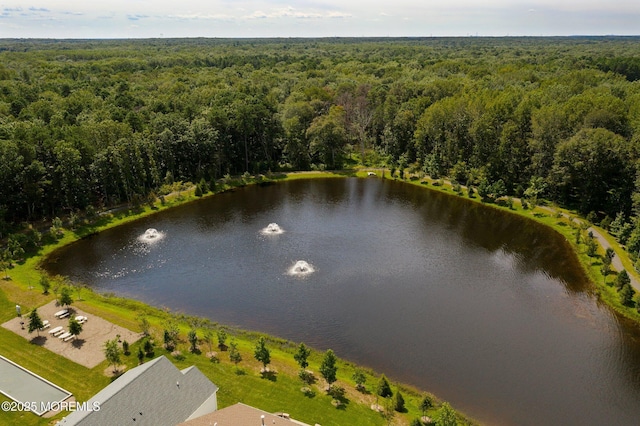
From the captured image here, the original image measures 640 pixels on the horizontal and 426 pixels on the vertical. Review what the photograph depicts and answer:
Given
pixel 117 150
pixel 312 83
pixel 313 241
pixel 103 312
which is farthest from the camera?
pixel 312 83

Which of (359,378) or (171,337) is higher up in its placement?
(359,378)

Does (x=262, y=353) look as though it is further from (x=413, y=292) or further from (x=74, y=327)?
(x=413, y=292)

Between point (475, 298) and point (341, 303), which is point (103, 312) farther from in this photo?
point (475, 298)

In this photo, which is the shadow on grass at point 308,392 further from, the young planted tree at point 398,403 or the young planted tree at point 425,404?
the young planted tree at point 425,404

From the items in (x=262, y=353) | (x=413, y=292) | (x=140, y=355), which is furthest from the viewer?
(x=413, y=292)

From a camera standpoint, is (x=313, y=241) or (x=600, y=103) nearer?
(x=313, y=241)

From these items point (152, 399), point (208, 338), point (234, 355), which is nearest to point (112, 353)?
point (208, 338)

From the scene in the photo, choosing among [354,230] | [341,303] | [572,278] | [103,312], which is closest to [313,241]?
[354,230]
